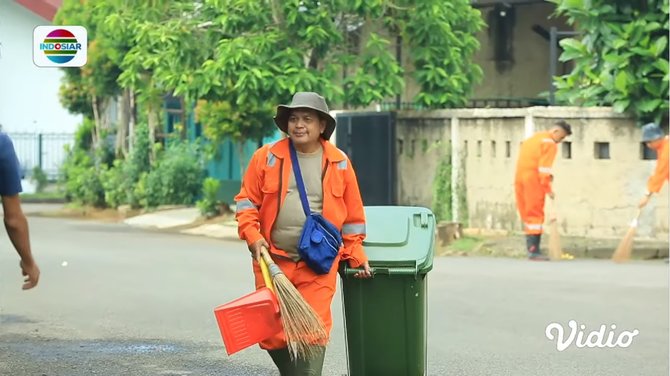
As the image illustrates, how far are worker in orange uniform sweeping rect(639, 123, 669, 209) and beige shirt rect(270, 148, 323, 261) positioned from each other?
1058 centimetres

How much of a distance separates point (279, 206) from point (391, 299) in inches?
30.6

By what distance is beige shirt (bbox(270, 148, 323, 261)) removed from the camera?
7.01m

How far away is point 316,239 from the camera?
6.89 meters

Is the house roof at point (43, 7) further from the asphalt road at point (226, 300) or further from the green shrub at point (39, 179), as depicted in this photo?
the asphalt road at point (226, 300)

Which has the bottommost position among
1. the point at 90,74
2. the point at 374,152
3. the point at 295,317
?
the point at 295,317

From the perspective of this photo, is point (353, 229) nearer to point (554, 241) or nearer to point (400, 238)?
point (400, 238)

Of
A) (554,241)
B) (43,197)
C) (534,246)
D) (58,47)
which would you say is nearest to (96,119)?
(43,197)

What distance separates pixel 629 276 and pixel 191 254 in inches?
223

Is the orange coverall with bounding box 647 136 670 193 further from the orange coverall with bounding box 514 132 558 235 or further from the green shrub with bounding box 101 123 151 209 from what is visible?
the green shrub with bounding box 101 123 151 209

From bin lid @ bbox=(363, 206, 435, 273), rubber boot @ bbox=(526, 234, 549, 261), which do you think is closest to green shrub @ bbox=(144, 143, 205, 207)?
rubber boot @ bbox=(526, 234, 549, 261)

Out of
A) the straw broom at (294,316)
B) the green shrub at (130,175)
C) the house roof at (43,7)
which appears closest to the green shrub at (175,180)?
the green shrub at (130,175)

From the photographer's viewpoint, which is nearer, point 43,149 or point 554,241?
point 554,241

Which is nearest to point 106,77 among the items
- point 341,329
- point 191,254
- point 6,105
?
point 6,105

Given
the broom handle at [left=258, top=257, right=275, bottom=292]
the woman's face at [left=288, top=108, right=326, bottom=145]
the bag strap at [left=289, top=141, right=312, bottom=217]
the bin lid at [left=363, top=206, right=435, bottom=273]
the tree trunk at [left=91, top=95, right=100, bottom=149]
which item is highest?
the tree trunk at [left=91, top=95, right=100, bottom=149]
